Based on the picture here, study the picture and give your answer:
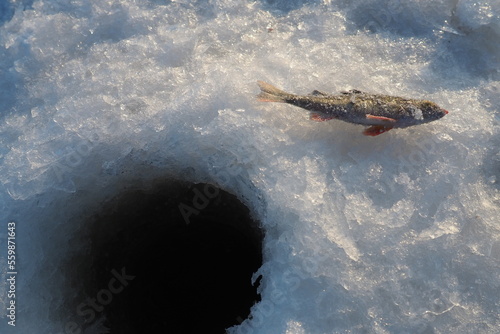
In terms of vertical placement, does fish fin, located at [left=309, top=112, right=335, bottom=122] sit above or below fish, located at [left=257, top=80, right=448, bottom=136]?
below

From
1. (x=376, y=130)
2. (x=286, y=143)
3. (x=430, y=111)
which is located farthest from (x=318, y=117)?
(x=430, y=111)

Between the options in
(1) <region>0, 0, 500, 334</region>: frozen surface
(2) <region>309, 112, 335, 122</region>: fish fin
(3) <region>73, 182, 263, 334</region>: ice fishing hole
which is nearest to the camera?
(1) <region>0, 0, 500, 334</region>: frozen surface

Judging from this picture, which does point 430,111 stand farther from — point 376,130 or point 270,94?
point 270,94

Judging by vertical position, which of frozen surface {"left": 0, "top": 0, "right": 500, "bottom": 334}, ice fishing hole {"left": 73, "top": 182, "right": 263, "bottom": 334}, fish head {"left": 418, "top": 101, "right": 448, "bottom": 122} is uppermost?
fish head {"left": 418, "top": 101, "right": 448, "bottom": 122}

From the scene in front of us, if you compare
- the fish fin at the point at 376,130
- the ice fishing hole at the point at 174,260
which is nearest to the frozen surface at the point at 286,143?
the fish fin at the point at 376,130

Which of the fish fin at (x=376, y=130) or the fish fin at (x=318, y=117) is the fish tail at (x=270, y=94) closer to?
the fish fin at (x=318, y=117)

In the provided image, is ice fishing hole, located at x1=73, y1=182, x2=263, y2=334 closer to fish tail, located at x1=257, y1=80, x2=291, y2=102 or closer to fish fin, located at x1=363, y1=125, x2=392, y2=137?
fish tail, located at x1=257, y1=80, x2=291, y2=102

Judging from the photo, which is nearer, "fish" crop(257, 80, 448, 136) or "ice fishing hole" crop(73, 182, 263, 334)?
"fish" crop(257, 80, 448, 136)

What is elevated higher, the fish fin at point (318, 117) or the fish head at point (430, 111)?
the fish head at point (430, 111)

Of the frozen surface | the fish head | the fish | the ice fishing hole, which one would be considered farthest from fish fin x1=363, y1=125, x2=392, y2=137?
the ice fishing hole
